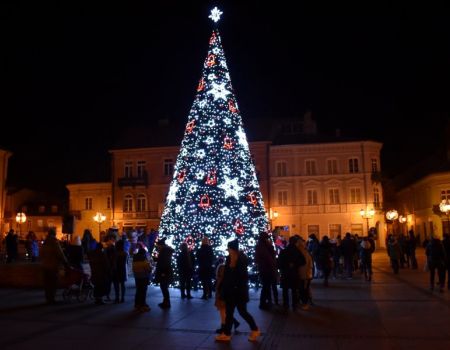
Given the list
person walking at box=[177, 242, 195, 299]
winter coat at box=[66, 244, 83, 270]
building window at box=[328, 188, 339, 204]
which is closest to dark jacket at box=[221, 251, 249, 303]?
person walking at box=[177, 242, 195, 299]

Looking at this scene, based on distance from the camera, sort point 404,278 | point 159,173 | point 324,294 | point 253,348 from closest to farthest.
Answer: point 253,348
point 324,294
point 404,278
point 159,173

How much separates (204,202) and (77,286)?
15.5 feet

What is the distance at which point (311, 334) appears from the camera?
8.84 m

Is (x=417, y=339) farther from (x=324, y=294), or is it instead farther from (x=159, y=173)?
(x=159, y=173)

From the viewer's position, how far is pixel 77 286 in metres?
13.5

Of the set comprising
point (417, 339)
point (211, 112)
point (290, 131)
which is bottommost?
point (417, 339)

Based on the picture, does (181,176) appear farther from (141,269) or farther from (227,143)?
(141,269)

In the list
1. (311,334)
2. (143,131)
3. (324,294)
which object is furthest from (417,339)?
(143,131)

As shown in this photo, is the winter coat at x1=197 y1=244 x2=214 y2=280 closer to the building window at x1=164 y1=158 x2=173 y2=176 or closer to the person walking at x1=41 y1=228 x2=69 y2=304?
the person walking at x1=41 y1=228 x2=69 y2=304

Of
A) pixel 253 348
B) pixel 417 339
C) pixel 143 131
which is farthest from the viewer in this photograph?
pixel 143 131

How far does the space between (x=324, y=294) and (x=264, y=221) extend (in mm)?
3259

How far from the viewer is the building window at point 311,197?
4953cm

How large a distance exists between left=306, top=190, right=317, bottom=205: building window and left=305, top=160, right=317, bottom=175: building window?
1883 millimetres

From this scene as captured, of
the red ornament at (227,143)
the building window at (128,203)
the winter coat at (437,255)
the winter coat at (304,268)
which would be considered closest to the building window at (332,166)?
the building window at (128,203)
